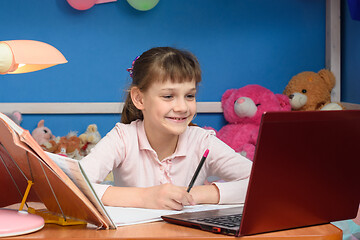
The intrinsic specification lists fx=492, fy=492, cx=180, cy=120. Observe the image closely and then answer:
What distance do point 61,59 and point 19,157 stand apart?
293 mm

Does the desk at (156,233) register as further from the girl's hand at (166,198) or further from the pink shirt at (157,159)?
the pink shirt at (157,159)

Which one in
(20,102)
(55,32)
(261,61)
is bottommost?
(20,102)

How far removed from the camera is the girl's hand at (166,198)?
2.96ft

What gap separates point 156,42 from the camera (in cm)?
261

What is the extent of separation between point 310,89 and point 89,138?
3.79ft

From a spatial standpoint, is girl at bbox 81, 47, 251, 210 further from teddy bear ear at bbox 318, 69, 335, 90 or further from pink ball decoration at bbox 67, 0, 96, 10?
teddy bear ear at bbox 318, 69, 335, 90

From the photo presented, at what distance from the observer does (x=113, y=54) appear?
2.62 metres

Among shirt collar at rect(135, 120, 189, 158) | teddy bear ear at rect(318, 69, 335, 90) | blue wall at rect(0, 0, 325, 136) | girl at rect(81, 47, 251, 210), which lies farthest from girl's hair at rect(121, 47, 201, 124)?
teddy bear ear at rect(318, 69, 335, 90)

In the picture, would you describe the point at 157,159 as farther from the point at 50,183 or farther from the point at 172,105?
the point at 50,183

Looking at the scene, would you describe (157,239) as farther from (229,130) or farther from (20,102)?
(20,102)

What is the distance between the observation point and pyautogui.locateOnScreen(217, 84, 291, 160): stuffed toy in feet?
8.00

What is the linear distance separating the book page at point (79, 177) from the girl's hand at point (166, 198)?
19 cm

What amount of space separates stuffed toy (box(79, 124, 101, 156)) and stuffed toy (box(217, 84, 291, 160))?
63 cm

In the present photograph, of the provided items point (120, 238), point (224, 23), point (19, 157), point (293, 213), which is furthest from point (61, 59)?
point (224, 23)
